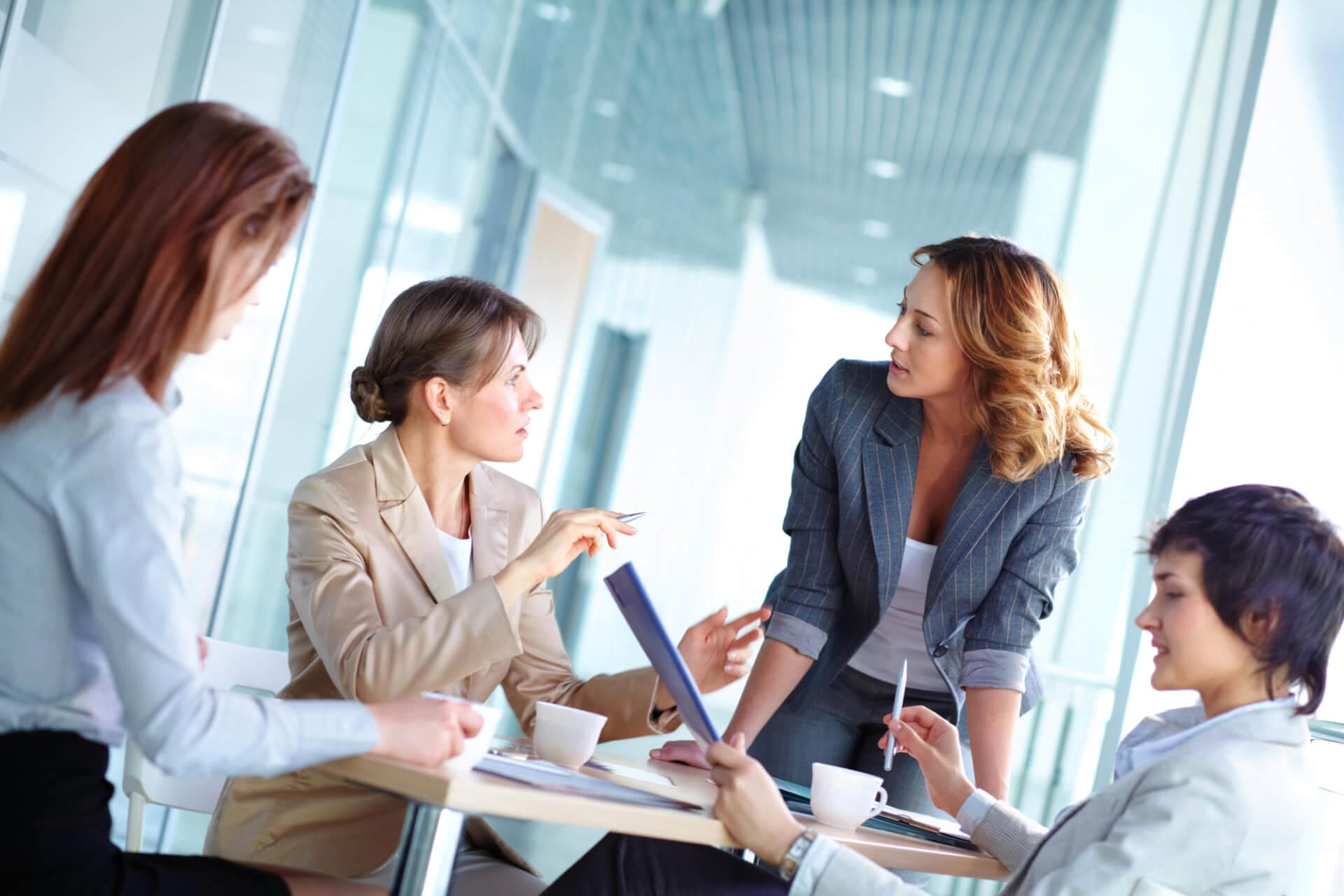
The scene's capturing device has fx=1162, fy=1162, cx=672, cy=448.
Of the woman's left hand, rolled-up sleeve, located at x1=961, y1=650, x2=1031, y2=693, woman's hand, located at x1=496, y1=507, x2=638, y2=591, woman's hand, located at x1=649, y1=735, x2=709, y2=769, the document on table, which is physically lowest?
woman's hand, located at x1=649, y1=735, x2=709, y2=769

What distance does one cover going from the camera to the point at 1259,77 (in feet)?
8.68

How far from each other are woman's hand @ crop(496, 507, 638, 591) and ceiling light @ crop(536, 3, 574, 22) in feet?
13.3

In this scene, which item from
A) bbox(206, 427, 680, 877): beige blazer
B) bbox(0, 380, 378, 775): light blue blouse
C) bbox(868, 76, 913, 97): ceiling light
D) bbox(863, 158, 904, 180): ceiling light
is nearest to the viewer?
bbox(0, 380, 378, 775): light blue blouse

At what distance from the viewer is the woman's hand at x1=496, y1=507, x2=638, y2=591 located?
1.55 meters

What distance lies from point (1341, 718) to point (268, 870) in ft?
5.79

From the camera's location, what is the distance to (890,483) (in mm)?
1970

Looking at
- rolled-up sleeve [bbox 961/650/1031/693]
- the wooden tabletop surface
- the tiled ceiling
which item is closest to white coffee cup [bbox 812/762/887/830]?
the wooden tabletop surface

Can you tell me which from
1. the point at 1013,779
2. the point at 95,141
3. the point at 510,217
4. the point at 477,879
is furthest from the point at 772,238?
the point at 477,879

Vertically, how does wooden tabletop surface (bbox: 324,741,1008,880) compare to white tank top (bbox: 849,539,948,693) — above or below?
below

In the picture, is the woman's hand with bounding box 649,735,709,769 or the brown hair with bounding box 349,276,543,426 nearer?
the woman's hand with bounding box 649,735,709,769

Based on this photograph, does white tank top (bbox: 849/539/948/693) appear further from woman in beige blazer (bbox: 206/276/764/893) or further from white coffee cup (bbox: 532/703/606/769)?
white coffee cup (bbox: 532/703/606/769)

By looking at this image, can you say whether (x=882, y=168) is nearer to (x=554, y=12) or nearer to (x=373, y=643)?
(x=554, y=12)

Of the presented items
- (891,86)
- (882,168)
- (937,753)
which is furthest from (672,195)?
(937,753)

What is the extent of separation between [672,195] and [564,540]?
653 cm
